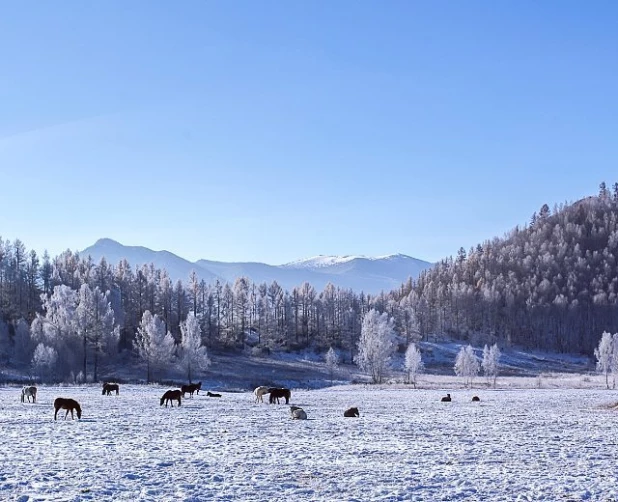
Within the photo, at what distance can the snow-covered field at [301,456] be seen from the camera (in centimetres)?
1603

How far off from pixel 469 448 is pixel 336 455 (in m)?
5.39

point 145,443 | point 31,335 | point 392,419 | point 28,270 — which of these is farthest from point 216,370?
point 145,443

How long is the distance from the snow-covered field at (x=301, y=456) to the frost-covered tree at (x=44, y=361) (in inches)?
2076

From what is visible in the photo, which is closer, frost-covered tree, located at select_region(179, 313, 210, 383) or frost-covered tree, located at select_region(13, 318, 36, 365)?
frost-covered tree, located at select_region(179, 313, 210, 383)

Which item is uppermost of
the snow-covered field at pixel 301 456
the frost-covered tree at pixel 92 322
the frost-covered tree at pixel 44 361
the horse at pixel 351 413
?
the frost-covered tree at pixel 92 322

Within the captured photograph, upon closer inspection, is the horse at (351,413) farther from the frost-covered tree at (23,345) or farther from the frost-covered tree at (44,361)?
the frost-covered tree at (23,345)

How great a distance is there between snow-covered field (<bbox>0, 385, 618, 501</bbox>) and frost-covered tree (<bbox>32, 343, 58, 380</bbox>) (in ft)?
173

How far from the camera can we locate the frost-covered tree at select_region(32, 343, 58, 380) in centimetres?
8575

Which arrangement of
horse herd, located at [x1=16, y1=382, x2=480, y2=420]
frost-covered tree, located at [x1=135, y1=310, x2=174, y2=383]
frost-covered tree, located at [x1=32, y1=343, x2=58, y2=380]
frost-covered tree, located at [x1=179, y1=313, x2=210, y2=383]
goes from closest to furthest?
horse herd, located at [x1=16, y1=382, x2=480, y2=420], frost-covered tree, located at [x1=32, y1=343, x2=58, y2=380], frost-covered tree, located at [x1=135, y1=310, x2=174, y2=383], frost-covered tree, located at [x1=179, y1=313, x2=210, y2=383]

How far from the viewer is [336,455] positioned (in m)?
21.5

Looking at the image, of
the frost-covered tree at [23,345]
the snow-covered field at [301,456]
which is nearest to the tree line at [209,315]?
the frost-covered tree at [23,345]

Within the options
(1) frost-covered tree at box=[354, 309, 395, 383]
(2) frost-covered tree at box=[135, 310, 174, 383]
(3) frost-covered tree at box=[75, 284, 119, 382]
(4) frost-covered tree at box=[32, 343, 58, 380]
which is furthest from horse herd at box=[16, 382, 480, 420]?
(1) frost-covered tree at box=[354, 309, 395, 383]

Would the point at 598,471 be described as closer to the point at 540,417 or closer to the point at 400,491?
the point at 400,491

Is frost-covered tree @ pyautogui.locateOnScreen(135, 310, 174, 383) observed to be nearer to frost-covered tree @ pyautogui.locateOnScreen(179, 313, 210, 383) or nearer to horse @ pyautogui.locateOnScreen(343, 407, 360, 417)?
frost-covered tree @ pyautogui.locateOnScreen(179, 313, 210, 383)
